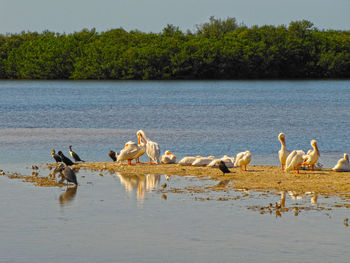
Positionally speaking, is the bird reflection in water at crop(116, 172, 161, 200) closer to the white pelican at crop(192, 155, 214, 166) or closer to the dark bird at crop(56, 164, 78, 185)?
the dark bird at crop(56, 164, 78, 185)

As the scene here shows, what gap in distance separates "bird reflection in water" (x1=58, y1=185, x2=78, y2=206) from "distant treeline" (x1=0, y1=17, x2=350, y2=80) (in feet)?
301

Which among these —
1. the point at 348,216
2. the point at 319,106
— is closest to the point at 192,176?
the point at 348,216

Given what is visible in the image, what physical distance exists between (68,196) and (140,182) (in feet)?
6.73

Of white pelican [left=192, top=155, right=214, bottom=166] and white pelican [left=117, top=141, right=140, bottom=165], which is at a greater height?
white pelican [left=117, top=141, right=140, bottom=165]

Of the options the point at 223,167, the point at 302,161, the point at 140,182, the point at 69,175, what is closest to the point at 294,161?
the point at 302,161

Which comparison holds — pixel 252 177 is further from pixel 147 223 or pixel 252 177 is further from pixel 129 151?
pixel 147 223

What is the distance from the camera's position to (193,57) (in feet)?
347

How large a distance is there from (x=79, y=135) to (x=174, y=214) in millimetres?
16455

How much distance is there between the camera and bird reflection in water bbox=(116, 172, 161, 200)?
44.4 ft

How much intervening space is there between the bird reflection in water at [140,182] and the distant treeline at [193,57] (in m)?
89.9

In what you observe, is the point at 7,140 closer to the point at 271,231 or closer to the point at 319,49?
the point at 271,231

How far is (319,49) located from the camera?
109 meters

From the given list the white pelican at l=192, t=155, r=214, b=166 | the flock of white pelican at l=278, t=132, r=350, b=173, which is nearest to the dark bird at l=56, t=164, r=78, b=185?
the white pelican at l=192, t=155, r=214, b=166

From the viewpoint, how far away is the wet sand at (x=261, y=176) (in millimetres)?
13375
